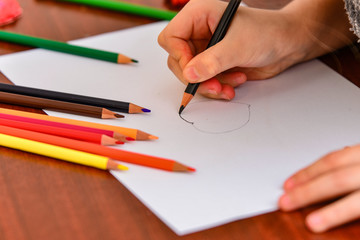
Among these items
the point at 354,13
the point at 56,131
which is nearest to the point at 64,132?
the point at 56,131

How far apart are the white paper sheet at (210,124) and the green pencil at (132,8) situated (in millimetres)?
46

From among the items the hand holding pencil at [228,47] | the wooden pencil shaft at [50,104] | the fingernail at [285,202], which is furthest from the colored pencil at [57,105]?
the fingernail at [285,202]

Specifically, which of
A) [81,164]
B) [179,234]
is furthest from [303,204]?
[81,164]

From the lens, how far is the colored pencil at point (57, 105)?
1.83 feet

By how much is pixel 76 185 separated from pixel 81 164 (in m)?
0.03

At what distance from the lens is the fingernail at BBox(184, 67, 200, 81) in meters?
0.57

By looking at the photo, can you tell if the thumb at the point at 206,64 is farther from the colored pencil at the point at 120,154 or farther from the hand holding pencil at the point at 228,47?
the colored pencil at the point at 120,154

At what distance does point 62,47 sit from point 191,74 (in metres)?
0.23

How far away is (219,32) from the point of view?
1.93ft

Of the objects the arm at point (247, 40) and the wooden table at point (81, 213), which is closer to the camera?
the wooden table at point (81, 213)

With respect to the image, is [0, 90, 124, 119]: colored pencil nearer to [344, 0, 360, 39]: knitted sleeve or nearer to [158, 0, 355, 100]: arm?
[158, 0, 355, 100]: arm

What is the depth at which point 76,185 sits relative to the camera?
18.9 inches

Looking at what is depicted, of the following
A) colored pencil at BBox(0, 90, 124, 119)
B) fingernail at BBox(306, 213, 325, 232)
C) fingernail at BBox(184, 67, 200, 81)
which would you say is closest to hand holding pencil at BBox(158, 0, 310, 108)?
fingernail at BBox(184, 67, 200, 81)

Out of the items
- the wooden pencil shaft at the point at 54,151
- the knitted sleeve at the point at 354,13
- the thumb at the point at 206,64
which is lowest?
the wooden pencil shaft at the point at 54,151
